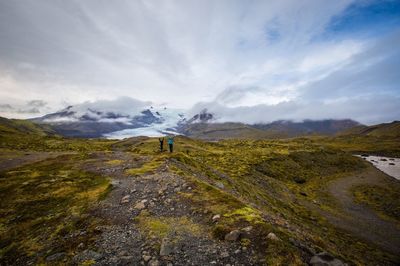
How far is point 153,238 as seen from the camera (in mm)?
14398

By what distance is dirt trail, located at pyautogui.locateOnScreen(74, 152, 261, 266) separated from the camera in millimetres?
12273

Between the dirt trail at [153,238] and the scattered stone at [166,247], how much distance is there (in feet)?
0.19

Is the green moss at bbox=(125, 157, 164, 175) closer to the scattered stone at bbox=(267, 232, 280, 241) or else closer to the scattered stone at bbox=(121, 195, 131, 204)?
the scattered stone at bbox=(121, 195, 131, 204)

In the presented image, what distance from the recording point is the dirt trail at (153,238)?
12.3 meters

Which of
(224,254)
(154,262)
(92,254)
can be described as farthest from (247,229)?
(92,254)

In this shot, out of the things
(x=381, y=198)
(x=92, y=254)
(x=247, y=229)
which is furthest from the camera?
(x=381, y=198)

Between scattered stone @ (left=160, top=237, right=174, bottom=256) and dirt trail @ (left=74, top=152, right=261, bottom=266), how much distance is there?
0.19 ft

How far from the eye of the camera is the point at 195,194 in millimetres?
20969

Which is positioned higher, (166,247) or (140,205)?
(140,205)

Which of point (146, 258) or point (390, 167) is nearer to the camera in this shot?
point (146, 258)

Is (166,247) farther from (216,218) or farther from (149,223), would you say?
(216,218)

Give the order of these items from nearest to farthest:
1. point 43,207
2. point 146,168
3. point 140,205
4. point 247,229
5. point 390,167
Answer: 1. point 247,229
2. point 140,205
3. point 43,207
4. point 146,168
5. point 390,167

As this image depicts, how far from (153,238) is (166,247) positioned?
61.6 inches

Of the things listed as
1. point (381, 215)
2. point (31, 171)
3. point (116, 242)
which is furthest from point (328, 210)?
point (31, 171)
